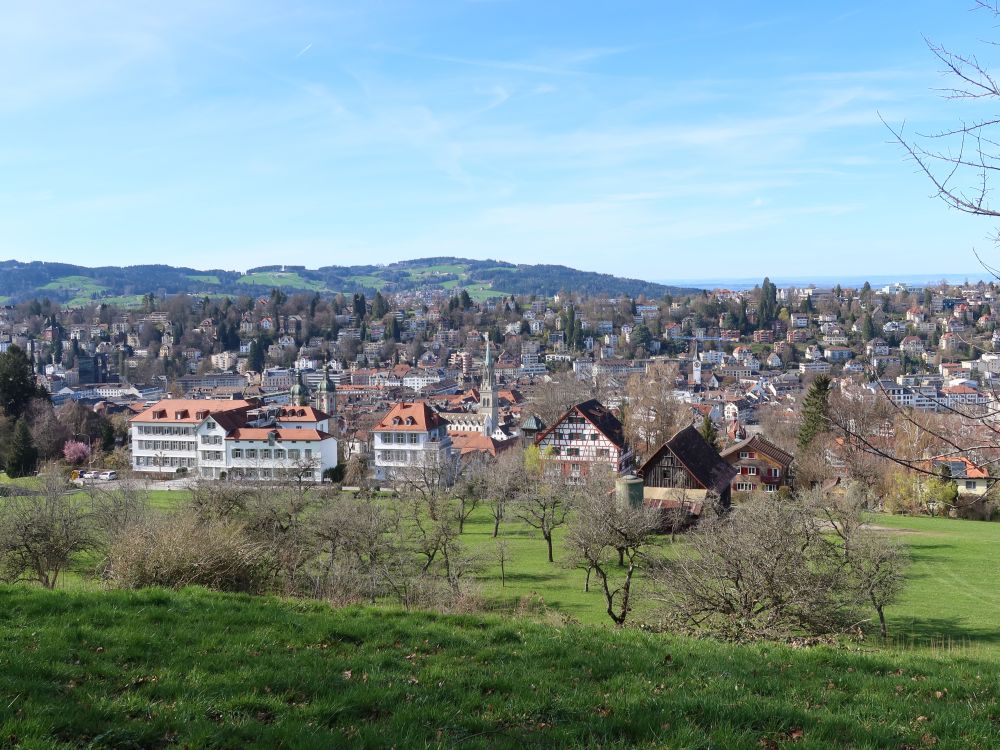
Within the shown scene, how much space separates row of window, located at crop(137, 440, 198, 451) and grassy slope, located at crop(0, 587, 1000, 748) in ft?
166

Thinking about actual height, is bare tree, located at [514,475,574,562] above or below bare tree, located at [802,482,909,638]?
below

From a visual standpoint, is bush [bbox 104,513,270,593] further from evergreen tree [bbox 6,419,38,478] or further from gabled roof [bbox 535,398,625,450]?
evergreen tree [bbox 6,419,38,478]

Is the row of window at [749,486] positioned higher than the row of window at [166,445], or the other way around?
the row of window at [166,445]

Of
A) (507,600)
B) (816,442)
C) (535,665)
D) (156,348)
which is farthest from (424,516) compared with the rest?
(156,348)

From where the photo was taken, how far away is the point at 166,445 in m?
56.7

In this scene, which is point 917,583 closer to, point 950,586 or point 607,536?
point 950,586

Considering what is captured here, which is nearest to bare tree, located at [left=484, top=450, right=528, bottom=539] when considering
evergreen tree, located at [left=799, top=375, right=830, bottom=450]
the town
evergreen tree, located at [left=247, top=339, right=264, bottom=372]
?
the town

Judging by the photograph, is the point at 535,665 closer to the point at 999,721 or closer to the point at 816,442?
the point at 999,721

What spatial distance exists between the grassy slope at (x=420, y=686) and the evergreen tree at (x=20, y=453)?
5230cm

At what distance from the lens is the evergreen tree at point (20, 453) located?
53.0 m

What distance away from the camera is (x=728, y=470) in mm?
40500

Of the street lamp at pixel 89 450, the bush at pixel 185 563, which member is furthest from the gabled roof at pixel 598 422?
the bush at pixel 185 563

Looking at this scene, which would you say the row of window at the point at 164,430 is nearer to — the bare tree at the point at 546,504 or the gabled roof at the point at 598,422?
the gabled roof at the point at 598,422

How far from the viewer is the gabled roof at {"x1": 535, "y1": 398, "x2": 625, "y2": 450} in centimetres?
4840
